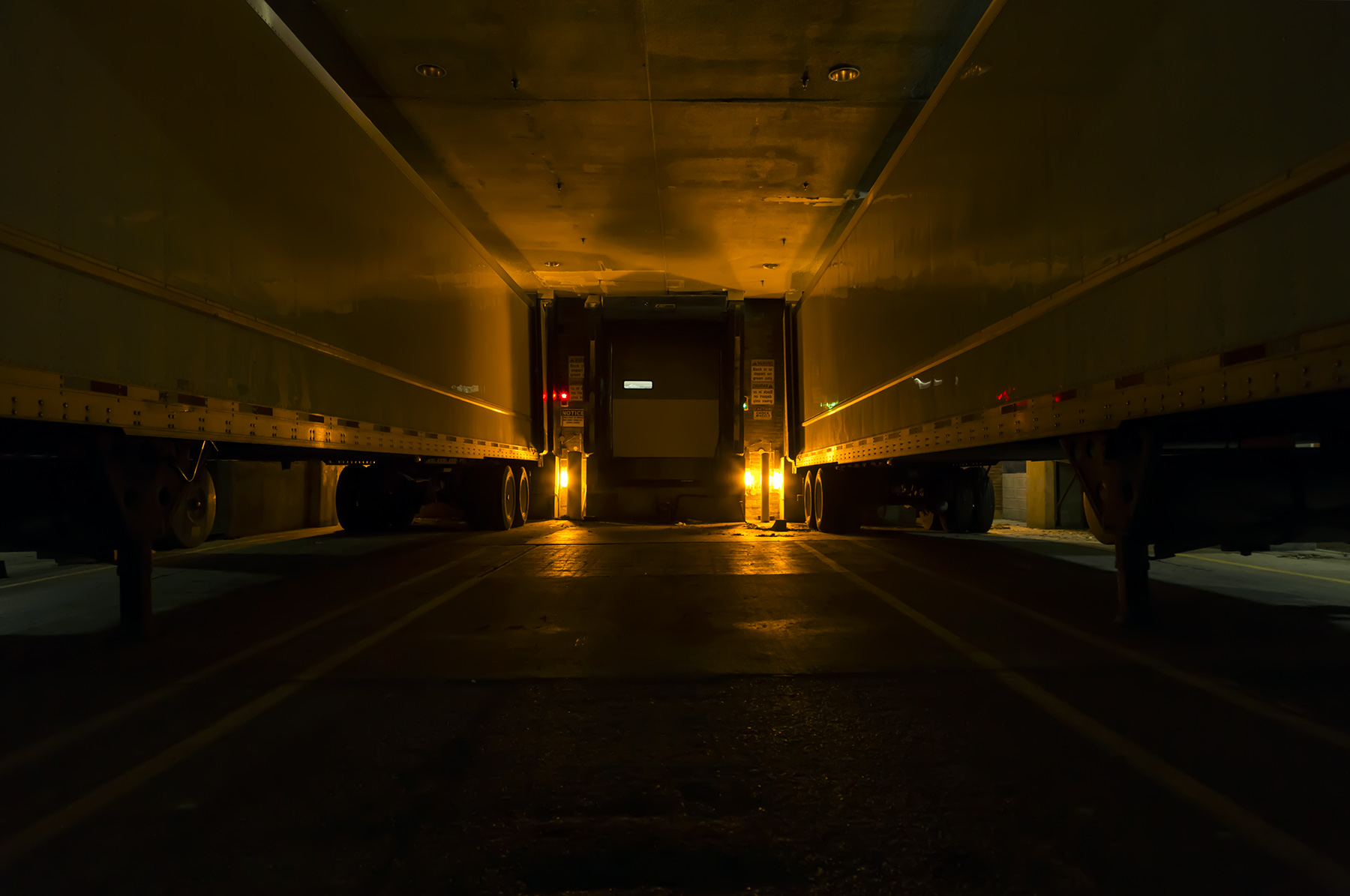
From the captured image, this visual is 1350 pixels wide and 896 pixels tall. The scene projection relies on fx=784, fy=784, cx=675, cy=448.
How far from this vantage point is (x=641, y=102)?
9.94m

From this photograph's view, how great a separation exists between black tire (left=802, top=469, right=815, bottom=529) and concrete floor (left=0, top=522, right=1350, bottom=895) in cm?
888

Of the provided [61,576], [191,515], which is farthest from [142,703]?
[61,576]

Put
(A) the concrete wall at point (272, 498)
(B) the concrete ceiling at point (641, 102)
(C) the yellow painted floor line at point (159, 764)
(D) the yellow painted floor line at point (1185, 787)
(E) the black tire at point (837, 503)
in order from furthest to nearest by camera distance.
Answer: (E) the black tire at point (837, 503), (A) the concrete wall at point (272, 498), (B) the concrete ceiling at point (641, 102), (C) the yellow painted floor line at point (159, 764), (D) the yellow painted floor line at point (1185, 787)

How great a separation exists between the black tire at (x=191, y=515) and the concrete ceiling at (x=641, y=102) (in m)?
5.32

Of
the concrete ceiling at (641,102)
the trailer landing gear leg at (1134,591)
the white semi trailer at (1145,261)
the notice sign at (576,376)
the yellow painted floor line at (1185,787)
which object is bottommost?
the yellow painted floor line at (1185,787)

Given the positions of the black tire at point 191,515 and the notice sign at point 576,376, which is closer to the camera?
the black tire at point 191,515

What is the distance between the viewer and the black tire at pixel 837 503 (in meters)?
13.9

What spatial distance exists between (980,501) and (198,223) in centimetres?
1190

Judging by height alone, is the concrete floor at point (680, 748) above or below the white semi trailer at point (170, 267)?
below

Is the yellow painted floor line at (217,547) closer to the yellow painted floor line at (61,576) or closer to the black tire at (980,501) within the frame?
the yellow painted floor line at (61,576)

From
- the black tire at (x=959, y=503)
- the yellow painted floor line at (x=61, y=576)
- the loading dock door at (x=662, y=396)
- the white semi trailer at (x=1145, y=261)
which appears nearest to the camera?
the white semi trailer at (x=1145, y=261)

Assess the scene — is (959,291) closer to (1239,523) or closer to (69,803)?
(1239,523)

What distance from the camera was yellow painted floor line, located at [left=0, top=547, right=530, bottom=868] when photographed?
2.32m

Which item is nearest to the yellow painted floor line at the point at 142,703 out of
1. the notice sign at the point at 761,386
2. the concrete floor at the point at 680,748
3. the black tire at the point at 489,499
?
the concrete floor at the point at 680,748
